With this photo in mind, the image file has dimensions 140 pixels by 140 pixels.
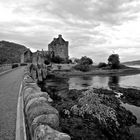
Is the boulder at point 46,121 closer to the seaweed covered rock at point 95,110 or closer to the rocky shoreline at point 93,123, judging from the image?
the rocky shoreline at point 93,123

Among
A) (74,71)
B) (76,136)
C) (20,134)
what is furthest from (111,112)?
(74,71)

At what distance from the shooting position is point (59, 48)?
106 m

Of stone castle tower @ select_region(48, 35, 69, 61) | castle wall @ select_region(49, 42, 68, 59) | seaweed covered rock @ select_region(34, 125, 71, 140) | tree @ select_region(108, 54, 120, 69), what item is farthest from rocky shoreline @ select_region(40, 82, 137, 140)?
stone castle tower @ select_region(48, 35, 69, 61)

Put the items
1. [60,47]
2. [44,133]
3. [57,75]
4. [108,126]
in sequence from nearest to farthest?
1. [44,133]
2. [108,126]
3. [57,75]
4. [60,47]

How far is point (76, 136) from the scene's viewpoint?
7406mm

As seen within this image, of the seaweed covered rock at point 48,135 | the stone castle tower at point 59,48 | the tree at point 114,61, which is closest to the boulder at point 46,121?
the seaweed covered rock at point 48,135

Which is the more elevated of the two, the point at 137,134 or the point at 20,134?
the point at 20,134

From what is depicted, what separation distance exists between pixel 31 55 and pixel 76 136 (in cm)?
9573

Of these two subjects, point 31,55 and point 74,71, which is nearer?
point 74,71

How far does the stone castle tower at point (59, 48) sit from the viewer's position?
106 metres

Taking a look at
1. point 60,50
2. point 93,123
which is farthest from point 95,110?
point 60,50

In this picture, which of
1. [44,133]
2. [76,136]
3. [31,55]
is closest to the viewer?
[44,133]

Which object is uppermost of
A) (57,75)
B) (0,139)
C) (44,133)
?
(44,133)

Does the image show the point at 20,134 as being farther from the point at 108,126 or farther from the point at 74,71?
the point at 74,71
